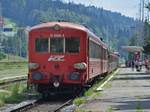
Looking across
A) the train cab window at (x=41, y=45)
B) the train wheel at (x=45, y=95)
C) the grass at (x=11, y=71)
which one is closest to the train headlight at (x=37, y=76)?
the train cab window at (x=41, y=45)

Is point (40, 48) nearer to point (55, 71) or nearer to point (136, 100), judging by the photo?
point (55, 71)

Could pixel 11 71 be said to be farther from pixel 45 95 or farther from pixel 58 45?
pixel 58 45

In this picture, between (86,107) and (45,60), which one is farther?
(45,60)

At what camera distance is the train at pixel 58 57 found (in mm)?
25453

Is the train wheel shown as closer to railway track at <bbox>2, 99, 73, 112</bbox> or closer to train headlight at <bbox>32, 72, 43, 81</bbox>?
railway track at <bbox>2, 99, 73, 112</bbox>

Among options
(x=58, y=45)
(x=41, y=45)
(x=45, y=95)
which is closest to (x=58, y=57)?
(x=58, y=45)

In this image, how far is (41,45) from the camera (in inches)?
1032

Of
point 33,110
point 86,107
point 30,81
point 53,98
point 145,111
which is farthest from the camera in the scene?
point 53,98

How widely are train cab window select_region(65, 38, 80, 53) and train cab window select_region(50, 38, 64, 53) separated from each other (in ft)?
0.68

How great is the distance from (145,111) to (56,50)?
8.72 metres

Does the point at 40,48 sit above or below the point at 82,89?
above

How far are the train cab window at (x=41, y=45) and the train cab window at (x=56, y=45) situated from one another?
25 cm

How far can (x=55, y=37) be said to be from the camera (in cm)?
2612

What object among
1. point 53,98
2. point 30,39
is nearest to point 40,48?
point 30,39
